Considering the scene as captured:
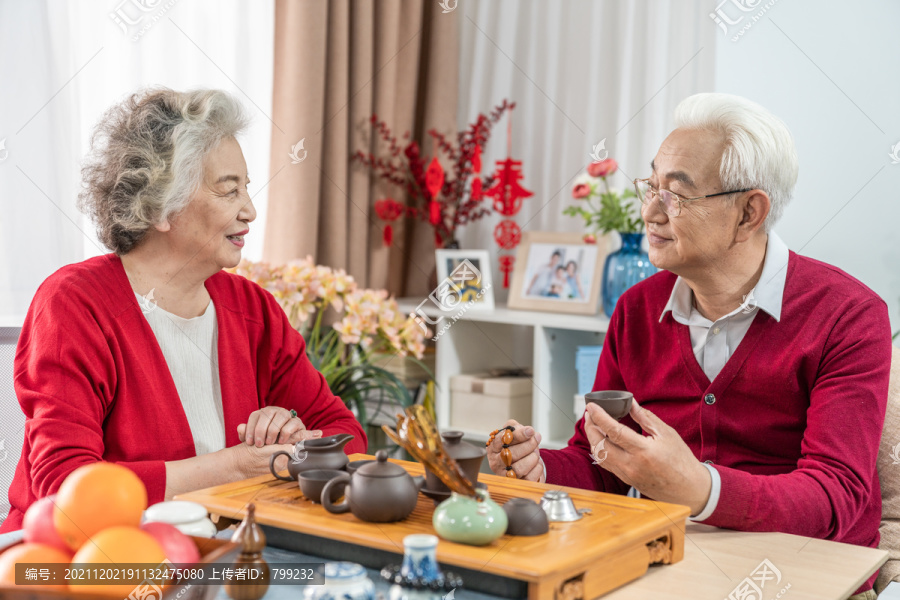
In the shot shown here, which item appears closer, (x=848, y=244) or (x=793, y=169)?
(x=793, y=169)

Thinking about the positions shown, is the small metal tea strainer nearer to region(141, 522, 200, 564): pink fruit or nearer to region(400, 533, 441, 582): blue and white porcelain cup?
region(400, 533, 441, 582): blue and white porcelain cup

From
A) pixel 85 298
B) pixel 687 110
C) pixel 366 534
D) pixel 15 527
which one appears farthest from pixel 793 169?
pixel 15 527

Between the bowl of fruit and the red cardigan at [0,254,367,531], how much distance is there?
1.81 feet

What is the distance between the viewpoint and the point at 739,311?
166 cm

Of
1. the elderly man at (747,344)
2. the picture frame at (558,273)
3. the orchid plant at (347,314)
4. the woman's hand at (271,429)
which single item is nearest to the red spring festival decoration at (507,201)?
the picture frame at (558,273)

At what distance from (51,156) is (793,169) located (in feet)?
6.51

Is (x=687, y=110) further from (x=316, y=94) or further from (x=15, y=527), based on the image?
(x=316, y=94)

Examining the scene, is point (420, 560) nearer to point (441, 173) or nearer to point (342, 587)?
point (342, 587)

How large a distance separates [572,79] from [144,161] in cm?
206

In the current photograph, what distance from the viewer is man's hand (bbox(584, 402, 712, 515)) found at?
1.28m

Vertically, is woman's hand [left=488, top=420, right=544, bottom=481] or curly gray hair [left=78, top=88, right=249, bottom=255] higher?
curly gray hair [left=78, top=88, right=249, bottom=255]

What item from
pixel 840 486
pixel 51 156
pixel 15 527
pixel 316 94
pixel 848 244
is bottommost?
pixel 15 527

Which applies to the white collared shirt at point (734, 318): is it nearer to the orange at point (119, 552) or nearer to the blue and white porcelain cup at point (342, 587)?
the blue and white porcelain cup at point (342, 587)

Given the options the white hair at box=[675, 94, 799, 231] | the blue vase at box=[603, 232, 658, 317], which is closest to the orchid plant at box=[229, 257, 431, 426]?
the blue vase at box=[603, 232, 658, 317]
